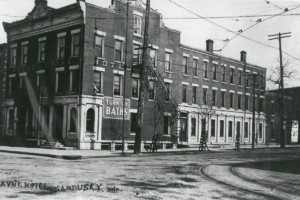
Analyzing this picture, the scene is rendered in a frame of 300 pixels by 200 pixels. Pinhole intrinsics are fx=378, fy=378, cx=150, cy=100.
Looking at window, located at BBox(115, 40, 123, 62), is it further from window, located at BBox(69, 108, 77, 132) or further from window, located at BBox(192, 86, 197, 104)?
window, located at BBox(192, 86, 197, 104)

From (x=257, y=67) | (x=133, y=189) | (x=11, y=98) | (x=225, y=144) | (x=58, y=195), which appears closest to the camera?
(x=58, y=195)

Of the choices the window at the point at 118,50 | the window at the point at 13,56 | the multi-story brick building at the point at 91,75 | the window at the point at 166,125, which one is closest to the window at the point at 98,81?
the multi-story brick building at the point at 91,75

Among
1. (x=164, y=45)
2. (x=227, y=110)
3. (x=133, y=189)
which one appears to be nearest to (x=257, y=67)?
(x=227, y=110)

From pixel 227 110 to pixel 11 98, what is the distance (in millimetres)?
23418

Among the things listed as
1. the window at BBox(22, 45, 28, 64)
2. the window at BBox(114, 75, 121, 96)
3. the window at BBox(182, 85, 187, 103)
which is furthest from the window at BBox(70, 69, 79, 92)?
the window at BBox(182, 85, 187, 103)

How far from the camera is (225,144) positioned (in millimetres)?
42969

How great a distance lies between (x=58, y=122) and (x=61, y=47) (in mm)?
6097

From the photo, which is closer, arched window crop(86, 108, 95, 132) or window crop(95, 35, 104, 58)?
arched window crop(86, 108, 95, 132)

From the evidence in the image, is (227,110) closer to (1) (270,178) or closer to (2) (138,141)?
(2) (138,141)

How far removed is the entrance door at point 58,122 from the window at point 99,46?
17.3 ft

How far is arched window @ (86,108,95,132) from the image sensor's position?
95.2 ft

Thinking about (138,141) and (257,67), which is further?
(257,67)

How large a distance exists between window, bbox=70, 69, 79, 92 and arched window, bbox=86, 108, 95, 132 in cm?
200

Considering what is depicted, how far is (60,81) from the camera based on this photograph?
30.7 meters
